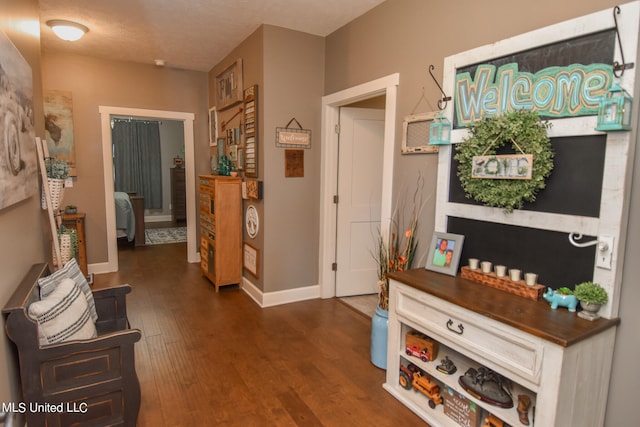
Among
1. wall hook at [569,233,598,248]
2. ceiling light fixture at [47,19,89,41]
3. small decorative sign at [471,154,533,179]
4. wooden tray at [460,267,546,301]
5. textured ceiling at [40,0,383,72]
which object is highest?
textured ceiling at [40,0,383,72]

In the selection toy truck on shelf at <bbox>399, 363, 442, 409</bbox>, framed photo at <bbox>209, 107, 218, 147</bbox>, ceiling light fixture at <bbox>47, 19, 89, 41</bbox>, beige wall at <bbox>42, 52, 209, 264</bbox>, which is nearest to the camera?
toy truck on shelf at <bbox>399, 363, 442, 409</bbox>

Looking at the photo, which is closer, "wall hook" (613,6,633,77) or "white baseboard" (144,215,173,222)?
"wall hook" (613,6,633,77)

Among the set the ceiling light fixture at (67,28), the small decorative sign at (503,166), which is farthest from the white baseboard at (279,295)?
the ceiling light fixture at (67,28)

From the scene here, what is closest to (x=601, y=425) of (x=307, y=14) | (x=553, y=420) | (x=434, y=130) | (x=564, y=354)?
(x=553, y=420)

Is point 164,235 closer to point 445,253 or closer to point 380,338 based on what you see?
point 380,338

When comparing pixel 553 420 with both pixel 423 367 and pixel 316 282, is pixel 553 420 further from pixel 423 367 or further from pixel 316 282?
pixel 316 282

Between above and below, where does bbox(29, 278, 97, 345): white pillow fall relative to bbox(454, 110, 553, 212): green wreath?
below

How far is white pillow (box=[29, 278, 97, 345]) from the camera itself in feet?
5.59

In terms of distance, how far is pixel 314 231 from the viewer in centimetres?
396

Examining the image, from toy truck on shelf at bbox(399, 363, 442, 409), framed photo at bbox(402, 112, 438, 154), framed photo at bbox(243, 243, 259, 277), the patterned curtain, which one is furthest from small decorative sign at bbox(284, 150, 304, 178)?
the patterned curtain

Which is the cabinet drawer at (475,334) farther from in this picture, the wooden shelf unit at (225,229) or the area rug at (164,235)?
the area rug at (164,235)

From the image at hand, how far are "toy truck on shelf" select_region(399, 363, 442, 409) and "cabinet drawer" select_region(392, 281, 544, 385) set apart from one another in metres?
0.36

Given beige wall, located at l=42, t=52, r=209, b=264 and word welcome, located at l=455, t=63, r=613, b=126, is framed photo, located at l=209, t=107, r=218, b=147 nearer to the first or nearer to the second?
beige wall, located at l=42, t=52, r=209, b=264

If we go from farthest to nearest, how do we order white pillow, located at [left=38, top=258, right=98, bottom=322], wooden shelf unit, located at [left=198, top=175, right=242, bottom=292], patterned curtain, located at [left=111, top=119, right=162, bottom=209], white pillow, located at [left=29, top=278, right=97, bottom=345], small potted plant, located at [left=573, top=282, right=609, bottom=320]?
patterned curtain, located at [left=111, top=119, right=162, bottom=209] → wooden shelf unit, located at [left=198, top=175, right=242, bottom=292] → white pillow, located at [left=38, top=258, right=98, bottom=322] → white pillow, located at [left=29, top=278, right=97, bottom=345] → small potted plant, located at [left=573, top=282, right=609, bottom=320]
